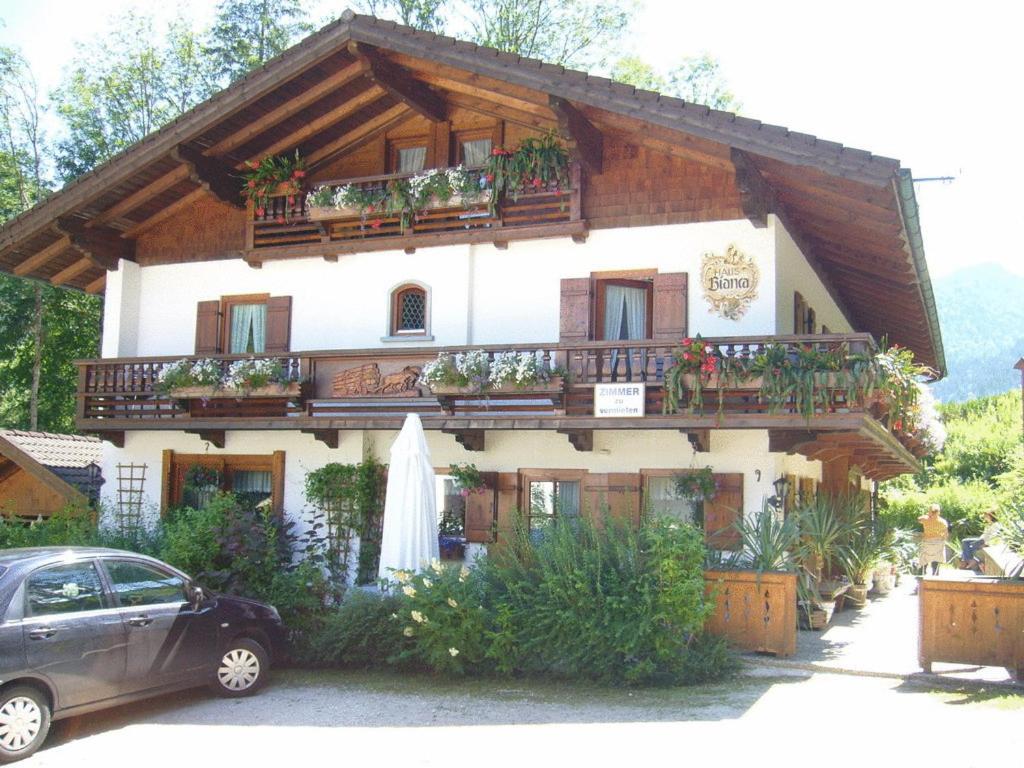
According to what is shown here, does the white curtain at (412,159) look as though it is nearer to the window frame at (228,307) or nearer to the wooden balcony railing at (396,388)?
the window frame at (228,307)

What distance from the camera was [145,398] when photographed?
58.0 ft

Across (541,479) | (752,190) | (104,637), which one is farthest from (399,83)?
(104,637)

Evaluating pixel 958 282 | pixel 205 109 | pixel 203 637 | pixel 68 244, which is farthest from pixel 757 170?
pixel 958 282

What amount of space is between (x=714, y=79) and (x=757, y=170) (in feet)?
56.8

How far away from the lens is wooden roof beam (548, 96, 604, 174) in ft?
49.8

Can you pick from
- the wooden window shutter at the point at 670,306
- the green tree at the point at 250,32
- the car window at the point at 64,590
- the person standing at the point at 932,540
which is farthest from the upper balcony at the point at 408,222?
the green tree at the point at 250,32

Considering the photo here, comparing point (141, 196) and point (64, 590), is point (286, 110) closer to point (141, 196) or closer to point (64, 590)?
point (141, 196)

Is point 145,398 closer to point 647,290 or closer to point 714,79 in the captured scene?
point 647,290

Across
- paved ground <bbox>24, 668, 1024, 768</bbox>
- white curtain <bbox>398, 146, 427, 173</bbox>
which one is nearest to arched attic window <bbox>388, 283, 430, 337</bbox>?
white curtain <bbox>398, 146, 427, 173</bbox>

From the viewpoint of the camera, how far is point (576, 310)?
15984 millimetres

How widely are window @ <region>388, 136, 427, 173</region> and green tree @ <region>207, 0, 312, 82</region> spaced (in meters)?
12.9

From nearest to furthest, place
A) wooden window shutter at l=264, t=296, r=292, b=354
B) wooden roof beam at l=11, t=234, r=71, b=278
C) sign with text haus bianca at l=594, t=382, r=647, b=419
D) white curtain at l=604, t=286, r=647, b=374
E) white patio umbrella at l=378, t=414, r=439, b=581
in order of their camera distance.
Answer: white patio umbrella at l=378, t=414, r=439, b=581 → sign with text haus bianca at l=594, t=382, r=647, b=419 → white curtain at l=604, t=286, r=647, b=374 → wooden window shutter at l=264, t=296, r=292, b=354 → wooden roof beam at l=11, t=234, r=71, b=278

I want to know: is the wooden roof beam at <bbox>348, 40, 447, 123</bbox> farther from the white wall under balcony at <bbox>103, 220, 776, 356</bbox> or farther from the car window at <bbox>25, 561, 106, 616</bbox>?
the car window at <bbox>25, 561, 106, 616</bbox>

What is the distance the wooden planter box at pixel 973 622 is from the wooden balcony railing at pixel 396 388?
2948 mm
